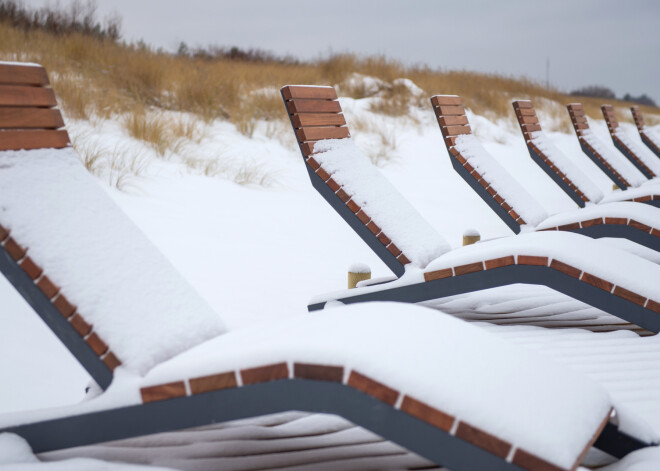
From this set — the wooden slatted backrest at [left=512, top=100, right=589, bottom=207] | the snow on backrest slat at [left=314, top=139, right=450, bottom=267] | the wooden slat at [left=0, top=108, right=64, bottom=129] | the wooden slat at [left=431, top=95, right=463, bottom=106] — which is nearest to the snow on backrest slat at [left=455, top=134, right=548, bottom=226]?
the wooden slat at [left=431, top=95, right=463, bottom=106]

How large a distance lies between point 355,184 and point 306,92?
72cm

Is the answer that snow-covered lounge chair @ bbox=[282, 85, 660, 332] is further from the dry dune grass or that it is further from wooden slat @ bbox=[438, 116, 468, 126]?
the dry dune grass

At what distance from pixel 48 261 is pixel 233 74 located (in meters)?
9.89

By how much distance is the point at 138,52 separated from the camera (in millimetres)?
11047

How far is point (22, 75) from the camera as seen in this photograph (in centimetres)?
241

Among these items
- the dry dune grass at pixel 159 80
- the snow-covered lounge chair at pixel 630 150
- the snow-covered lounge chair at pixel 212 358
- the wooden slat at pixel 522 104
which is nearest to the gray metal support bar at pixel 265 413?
the snow-covered lounge chair at pixel 212 358

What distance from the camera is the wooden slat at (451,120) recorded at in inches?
210

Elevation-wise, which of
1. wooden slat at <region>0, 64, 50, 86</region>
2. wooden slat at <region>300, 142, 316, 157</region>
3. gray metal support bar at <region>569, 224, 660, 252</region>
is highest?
wooden slat at <region>0, 64, 50, 86</region>

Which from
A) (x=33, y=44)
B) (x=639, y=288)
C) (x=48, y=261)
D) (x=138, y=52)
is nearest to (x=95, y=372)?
(x=48, y=261)

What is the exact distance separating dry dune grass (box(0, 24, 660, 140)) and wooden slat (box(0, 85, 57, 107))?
17.3 feet

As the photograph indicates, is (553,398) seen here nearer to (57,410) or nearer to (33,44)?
(57,410)

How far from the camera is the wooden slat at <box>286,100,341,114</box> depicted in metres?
4.04

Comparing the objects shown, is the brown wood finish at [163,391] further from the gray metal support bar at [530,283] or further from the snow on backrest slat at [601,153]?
the snow on backrest slat at [601,153]

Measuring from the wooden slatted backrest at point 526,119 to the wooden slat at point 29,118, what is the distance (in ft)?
17.1
